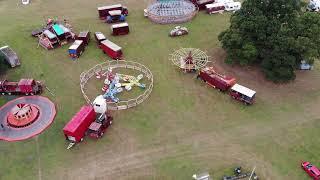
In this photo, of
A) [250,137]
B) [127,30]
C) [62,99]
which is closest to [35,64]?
[62,99]

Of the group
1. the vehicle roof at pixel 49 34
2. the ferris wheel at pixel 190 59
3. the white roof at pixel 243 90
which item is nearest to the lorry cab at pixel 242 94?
the white roof at pixel 243 90

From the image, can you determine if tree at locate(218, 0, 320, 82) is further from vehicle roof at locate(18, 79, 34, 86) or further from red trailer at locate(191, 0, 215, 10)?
vehicle roof at locate(18, 79, 34, 86)

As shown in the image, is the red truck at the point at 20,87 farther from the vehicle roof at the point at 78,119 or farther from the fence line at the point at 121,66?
the vehicle roof at the point at 78,119

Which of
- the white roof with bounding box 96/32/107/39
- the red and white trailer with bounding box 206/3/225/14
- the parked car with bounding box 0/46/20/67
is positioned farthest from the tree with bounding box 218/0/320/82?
the parked car with bounding box 0/46/20/67

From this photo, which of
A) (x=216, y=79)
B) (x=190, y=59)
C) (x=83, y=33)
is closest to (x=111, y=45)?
(x=83, y=33)

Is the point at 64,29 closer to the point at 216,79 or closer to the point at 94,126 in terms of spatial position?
the point at 94,126

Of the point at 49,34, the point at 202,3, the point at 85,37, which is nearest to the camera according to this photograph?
the point at 85,37
